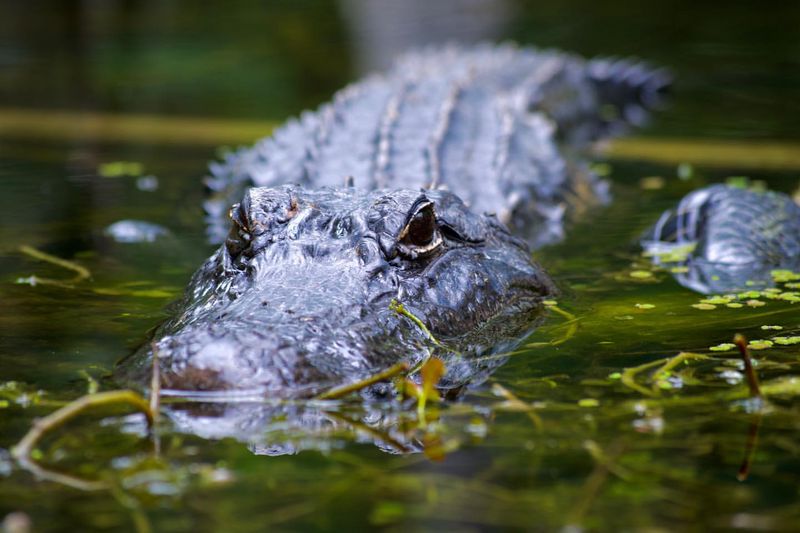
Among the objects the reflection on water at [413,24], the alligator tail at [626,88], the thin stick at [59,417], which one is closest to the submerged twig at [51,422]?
the thin stick at [59,417]

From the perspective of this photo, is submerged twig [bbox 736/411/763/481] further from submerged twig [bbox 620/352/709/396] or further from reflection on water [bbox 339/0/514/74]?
reflection on water [bbox 339/0/514/74]

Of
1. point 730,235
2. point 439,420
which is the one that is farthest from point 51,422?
point 730,235

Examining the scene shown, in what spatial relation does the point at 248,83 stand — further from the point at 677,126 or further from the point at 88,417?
the point at 88,417

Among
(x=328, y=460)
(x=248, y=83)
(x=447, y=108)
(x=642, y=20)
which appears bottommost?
(x=328, y=460)

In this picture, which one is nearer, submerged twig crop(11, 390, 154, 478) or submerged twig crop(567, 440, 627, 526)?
submerged twig crop(567, 440, 627, 526)

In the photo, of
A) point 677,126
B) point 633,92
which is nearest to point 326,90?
point 633,92

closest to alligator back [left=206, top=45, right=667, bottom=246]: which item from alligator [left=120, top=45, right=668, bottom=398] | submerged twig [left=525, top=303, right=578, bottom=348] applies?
alligator [left=120, top=45, right=668, bottom=398]
